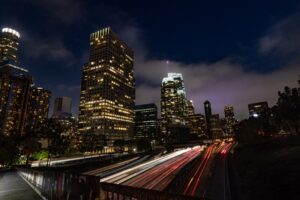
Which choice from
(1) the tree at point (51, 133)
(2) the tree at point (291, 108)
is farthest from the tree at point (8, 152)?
(2) the tree at point (291, 108)

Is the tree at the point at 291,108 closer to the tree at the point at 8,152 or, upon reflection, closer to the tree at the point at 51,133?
the tree at the point at 51,133

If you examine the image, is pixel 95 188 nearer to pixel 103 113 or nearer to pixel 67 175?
pixel 67 175

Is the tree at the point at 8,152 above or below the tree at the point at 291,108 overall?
below

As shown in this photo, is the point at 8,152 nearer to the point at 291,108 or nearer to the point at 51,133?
→ the point at 51,133

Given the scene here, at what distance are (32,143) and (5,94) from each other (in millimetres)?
176509

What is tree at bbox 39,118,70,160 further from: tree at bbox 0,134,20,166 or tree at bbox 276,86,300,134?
tree at bbox 276,86,300,134

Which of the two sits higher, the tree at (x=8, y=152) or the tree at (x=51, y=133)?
the tree at (x=51, y=133)

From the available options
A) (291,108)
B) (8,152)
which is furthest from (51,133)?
(291,108)

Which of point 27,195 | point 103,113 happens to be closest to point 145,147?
point 103,113

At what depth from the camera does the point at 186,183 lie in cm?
2939

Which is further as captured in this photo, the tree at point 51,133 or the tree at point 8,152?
the tree at point 51,133

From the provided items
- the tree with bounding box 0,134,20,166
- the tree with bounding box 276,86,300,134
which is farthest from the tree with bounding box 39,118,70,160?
the tree with bounding box 276,86,300,134

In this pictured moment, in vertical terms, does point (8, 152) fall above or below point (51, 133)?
below

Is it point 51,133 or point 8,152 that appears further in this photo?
point 51,133
